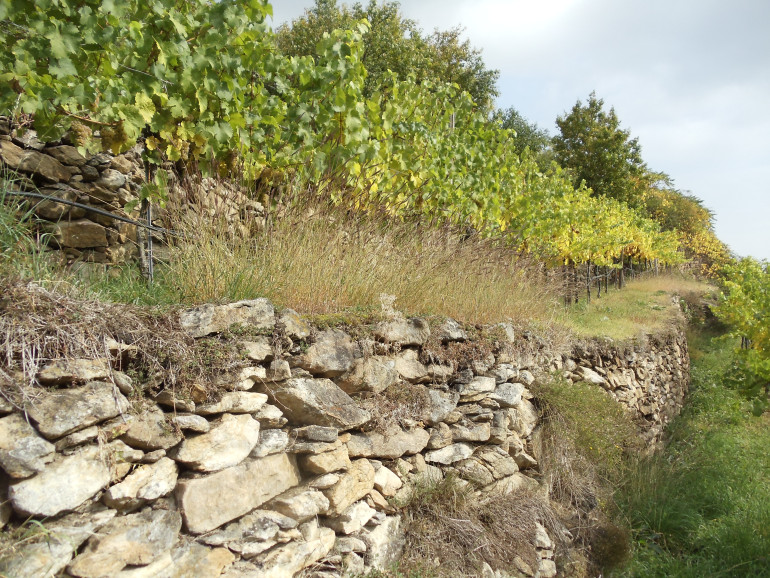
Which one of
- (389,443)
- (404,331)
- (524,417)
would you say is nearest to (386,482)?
(389,443)

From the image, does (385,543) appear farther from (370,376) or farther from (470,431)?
(470,431)

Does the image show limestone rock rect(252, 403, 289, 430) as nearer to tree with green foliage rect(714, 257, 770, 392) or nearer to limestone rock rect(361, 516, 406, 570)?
limestone rock rect(361, 516, 406, 570)

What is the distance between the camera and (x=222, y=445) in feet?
8.11

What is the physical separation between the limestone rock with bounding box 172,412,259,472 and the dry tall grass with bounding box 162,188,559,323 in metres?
0.81

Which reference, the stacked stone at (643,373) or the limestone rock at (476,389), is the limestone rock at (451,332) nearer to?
the limestone rock at (476,389)

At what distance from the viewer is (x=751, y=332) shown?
8.73 metres

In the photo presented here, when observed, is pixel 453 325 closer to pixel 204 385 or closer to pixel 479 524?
pixel 479 524

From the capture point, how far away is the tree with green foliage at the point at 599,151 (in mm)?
22188

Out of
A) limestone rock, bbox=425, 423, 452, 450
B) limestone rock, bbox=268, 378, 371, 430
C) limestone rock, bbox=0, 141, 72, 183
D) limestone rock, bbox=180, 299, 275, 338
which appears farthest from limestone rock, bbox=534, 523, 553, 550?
limestone rock, bbox=0, 141, 72, 183

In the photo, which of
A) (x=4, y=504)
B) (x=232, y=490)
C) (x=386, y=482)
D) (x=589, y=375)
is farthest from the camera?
(x=589, y=375)

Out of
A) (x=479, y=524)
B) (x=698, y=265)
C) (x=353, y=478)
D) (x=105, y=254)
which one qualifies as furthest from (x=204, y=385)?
(x=698, y=265)

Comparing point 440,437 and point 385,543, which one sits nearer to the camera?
point 385,543

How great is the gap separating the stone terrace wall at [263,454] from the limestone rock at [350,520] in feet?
0.03

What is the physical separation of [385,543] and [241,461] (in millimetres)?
1147
